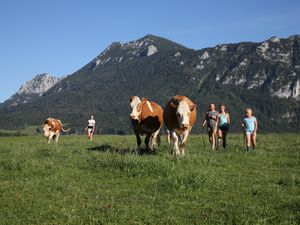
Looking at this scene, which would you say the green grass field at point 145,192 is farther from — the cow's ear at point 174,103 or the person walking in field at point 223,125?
the person walking in field at point 223,125

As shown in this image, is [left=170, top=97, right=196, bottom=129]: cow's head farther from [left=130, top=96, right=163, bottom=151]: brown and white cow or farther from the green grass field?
[left=130, top=96, right=163, bottom=151]: brown and white cow

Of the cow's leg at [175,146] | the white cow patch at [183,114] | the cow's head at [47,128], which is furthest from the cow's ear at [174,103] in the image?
the cow's head at [47,128]

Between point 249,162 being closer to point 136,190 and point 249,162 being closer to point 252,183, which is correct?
point 252,183

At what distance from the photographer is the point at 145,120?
19047 millimetres

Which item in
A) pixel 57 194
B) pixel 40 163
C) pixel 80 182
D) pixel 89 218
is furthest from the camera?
pixel 40 163

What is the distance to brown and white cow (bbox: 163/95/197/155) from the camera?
16516 mm

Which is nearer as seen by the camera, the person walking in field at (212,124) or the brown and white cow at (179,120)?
the brown and white cow at (179,120)

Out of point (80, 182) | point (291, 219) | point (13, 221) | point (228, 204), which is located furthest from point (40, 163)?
point (291, 219)

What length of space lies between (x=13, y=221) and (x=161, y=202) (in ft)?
9.78

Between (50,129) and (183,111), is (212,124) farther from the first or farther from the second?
(50,129)

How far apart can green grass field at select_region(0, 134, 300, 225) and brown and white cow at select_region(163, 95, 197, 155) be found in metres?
1.78

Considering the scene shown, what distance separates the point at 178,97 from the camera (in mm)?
17562

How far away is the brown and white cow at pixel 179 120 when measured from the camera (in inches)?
650

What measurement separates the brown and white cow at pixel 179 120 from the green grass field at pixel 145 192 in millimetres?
1784
